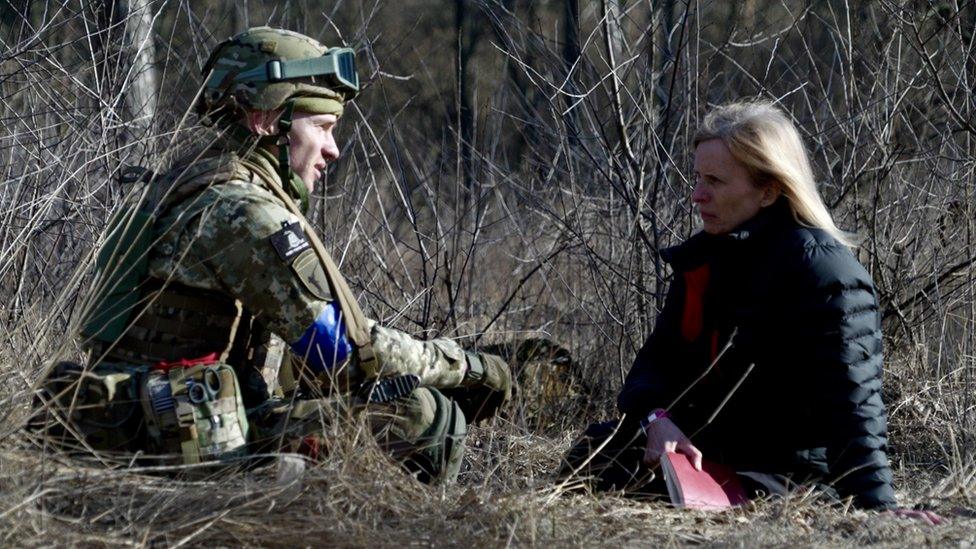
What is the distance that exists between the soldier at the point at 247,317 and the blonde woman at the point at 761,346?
0.60m

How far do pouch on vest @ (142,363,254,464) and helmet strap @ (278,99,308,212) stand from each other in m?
0.64

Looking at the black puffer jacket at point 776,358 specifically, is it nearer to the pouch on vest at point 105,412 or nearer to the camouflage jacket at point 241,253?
the camouflage jacket at point 241,253

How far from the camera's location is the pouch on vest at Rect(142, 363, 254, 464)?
3221 millimetres

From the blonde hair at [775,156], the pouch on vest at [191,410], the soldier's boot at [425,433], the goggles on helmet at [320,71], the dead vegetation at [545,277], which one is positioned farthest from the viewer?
the blonde hair at [775,156]

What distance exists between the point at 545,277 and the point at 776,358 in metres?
2.40

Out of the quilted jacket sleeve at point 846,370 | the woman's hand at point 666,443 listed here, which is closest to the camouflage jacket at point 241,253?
the woman's hand at point 666,443

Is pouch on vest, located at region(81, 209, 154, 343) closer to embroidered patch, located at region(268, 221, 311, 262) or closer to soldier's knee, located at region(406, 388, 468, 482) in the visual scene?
embroidered patch, located at region(268, 221, 311, 262)

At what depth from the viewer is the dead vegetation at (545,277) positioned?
3.02 metres

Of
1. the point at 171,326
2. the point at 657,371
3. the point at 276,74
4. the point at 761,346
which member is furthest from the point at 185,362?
the point at 761,346

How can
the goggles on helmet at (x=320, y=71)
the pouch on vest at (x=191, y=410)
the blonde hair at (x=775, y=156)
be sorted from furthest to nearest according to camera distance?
the blonde hair at (x=775, y=156) < the goggles on helmet at (x=320, y=71) < the pouch on vest at (x=191, y=410)

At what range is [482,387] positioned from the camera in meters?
3.79

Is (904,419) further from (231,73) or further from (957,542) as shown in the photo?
(231,73)

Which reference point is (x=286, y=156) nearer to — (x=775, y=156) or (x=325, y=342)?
(x=325, y=342)

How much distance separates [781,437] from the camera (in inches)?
144
